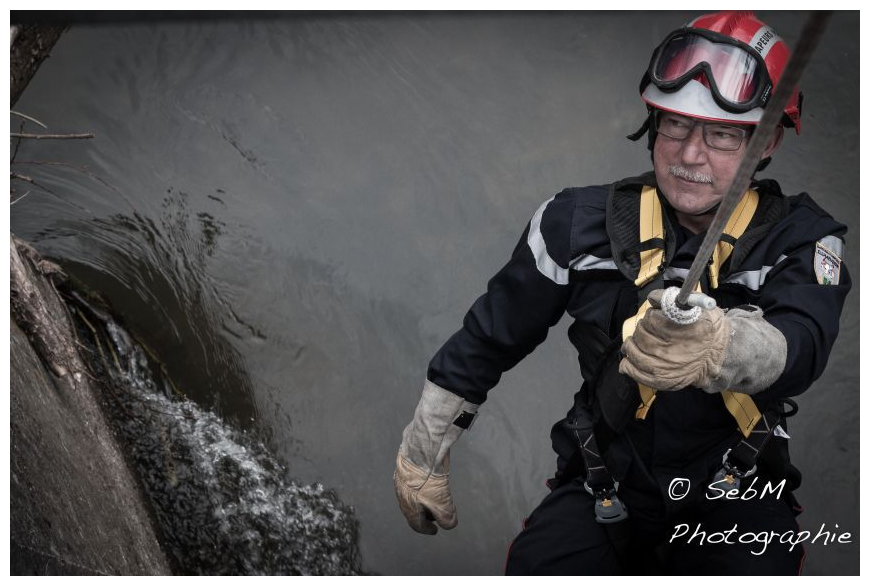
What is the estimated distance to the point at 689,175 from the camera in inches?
67.9

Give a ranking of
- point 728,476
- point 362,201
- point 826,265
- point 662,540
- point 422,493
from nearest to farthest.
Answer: point 826,265 < point 728,476 < point 662,540 < point 422,493 < point 362,201

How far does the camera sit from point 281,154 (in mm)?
3475

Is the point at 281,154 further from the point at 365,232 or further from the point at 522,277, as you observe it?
the point at 522,277

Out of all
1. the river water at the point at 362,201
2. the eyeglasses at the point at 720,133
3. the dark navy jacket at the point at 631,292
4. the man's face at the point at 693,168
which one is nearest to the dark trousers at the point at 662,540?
the dark navy jacket at the point at 631,292

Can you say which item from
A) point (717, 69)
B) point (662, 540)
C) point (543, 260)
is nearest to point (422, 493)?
point (662, 540)

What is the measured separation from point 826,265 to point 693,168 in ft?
1.01

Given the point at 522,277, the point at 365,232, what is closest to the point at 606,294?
the point at 522,277

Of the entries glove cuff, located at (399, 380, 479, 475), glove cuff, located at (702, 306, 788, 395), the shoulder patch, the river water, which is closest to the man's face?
the shoulder patch

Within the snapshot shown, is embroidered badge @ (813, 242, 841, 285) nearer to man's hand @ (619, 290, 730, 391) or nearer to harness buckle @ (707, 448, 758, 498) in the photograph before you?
man's hand @ (619, 290, 730, 391)

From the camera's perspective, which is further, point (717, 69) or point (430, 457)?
point (430, 457)

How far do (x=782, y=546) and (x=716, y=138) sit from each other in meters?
0.87

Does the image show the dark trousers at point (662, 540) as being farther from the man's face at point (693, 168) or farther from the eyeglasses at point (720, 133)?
the eyeglasses at point (720, 133)

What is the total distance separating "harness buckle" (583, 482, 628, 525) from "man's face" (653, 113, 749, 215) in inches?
25.6

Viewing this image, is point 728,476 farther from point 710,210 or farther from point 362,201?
point 362,201
